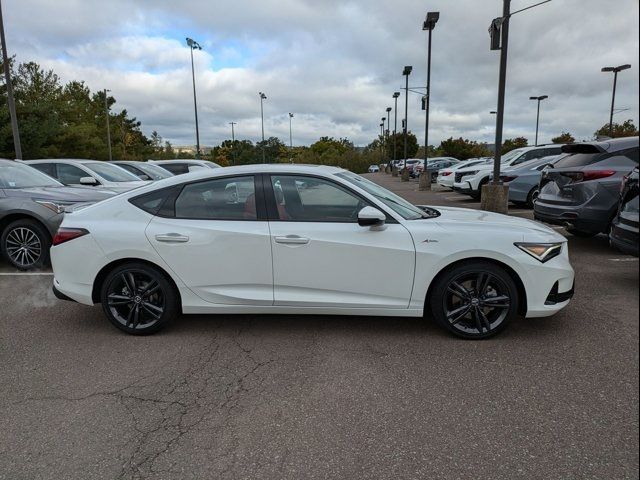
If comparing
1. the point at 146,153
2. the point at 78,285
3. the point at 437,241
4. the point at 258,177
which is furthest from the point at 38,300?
the point at 146,153

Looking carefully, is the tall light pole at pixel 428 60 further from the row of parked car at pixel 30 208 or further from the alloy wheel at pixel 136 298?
the alloy wheel at pixel 136 298

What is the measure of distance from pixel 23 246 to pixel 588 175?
8.05m

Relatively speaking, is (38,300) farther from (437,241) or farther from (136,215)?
(437,241)

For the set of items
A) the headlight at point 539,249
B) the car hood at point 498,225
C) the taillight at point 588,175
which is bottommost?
the headlight at point 539,249

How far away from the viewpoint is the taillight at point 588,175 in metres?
6.70

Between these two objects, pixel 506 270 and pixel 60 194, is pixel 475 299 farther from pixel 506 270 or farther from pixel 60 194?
pixel 60 194

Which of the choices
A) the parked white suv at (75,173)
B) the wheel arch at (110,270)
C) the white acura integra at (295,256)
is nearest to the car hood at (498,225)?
the white acura integra at (295,256)

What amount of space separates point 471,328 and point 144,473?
2705 millimetres

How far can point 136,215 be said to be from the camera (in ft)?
14.0

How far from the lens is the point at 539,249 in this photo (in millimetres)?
3885

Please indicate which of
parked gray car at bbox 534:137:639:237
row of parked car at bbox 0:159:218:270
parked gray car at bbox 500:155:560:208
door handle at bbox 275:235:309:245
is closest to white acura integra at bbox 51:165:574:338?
door handle at bbox 275:235:309:245

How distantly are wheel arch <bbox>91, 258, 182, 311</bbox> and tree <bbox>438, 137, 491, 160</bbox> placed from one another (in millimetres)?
68523

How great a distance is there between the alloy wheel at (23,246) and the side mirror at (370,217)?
5.12 metres

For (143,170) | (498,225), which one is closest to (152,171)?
(143,170)
